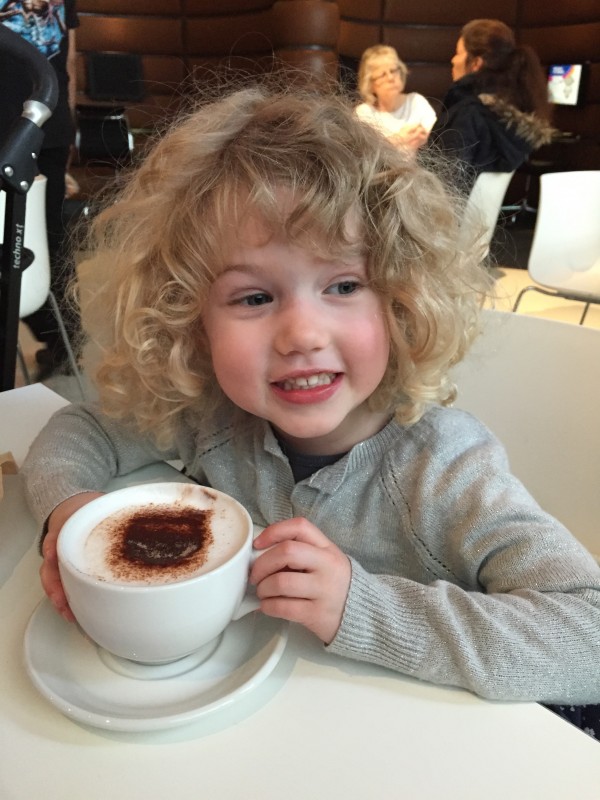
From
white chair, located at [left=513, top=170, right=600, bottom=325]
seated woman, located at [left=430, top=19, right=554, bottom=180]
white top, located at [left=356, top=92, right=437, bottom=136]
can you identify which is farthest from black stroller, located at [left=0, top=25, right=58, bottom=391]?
white top, located at [left=356, top=92, right=437, bottom=136]

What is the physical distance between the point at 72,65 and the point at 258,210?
94.9 inches

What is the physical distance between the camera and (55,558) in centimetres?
67

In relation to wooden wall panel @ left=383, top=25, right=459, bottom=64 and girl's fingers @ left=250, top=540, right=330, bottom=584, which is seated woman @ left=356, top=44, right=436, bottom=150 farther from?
girl's fingers @ left=250, top=540, right=330, bottom=584

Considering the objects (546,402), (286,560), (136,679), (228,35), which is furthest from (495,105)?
(228,35)

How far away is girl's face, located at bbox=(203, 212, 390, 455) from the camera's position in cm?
76

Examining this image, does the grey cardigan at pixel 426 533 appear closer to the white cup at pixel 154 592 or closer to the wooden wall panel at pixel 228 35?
the white cup at pixel 154 592

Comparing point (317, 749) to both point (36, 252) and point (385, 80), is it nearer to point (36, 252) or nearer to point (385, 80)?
point (36, 252)

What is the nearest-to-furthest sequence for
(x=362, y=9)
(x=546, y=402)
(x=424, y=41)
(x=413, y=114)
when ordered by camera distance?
(x=546, y=402), (x=413, y=114), (x=362, y=9), (x=424, y=41)

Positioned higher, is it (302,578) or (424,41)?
(424,41)

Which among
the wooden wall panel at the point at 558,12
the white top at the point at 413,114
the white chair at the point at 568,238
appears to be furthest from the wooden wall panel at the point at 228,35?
the white chair at the point at 568,238

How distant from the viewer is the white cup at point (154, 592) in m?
0.50

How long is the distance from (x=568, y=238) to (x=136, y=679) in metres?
2.65

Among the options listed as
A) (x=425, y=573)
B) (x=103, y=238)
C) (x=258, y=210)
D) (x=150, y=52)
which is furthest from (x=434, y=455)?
(x=150, y=52)

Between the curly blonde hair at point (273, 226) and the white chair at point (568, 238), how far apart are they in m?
1.93
